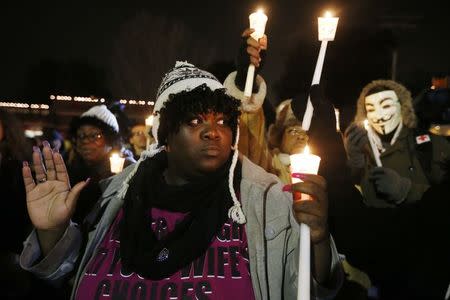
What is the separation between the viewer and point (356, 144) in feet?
16.5

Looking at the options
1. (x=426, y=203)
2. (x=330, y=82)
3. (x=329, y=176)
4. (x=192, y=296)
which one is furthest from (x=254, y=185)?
(x=330, y=82)

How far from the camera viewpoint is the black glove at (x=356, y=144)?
499 cm

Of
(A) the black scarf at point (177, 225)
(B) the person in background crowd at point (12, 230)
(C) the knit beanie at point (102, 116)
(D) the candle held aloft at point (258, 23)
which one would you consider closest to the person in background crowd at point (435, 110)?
(D) the candle held aloft at point (258, 23)

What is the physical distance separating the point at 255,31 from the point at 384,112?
2588 mm

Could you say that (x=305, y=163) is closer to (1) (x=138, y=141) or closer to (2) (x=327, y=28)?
(2) (x=327, y=28)

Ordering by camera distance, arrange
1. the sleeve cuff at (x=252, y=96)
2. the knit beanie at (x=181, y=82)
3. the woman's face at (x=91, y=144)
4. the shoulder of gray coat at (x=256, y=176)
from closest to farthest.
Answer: the shoulder of gray coat at (x=256, y=176)
the knit beanie at (x=181, y=82)
the sleeve cuff at (x=252, y=96)
the woman's face at (x=91, y=144)

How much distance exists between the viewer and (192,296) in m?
2.28

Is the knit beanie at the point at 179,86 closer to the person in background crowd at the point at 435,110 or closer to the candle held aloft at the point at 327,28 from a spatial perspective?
the candle held aloft at the point at 327,28

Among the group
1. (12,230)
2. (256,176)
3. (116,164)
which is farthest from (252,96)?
(12,230)

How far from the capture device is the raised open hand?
248 centimetres

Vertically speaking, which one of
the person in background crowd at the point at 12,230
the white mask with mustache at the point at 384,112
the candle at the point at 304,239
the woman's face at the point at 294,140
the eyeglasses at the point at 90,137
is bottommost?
the person in background crowd at the point at 12,230

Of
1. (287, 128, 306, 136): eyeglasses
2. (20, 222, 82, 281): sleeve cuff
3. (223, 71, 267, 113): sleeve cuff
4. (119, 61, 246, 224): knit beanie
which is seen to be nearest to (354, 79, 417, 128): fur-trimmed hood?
(287, 128, 306, 136): eyeglasses

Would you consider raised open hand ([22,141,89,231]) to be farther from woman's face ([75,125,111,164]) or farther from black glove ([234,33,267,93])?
woman's face ([75,125,111,164])

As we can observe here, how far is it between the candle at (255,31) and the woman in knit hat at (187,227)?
0.33 meters
